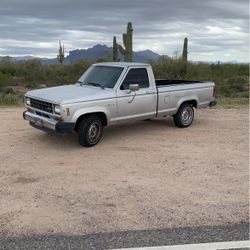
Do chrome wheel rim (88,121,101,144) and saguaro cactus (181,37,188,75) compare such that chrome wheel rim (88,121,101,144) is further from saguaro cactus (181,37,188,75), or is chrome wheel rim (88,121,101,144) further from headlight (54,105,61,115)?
saguaro cactus (181,37,188,75)

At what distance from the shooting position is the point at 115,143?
28.0 ft

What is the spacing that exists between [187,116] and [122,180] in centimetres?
457

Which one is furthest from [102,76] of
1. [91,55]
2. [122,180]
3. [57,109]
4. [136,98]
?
[91,55]

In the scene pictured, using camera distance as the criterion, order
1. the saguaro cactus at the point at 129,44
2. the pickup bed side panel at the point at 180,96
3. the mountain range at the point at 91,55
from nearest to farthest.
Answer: the pickup bed side panel at the point at 180,96 < the saguaro cactus at the point at 129,44 < the mountain range at the point at 91,55

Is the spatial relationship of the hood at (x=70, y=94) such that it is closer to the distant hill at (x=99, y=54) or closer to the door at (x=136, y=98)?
the door at (x=136, y=98)

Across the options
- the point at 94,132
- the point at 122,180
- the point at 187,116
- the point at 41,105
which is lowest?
the point at 122,180

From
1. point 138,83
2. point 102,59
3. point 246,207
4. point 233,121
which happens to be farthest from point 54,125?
point 102,59

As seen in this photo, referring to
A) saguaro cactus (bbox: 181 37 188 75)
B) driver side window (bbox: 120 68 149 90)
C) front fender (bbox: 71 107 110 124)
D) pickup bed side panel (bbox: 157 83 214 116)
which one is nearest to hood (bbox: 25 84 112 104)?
front fender (bbox: 71 107 110 124)

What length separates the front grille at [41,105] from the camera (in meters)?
8.00

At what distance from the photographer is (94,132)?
326 inches

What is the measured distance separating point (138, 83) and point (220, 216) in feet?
15.5

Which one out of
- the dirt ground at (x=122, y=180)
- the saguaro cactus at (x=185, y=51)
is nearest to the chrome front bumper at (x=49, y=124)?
the dirt ground at (x=122, y=180)

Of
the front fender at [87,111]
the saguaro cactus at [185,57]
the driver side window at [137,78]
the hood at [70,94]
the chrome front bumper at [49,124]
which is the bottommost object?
the chrome front bumper at [49,124]

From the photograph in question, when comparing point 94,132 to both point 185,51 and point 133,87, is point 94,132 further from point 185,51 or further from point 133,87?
point 185,51
